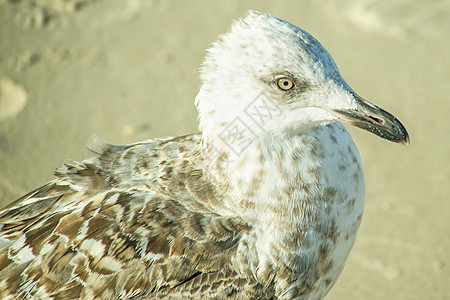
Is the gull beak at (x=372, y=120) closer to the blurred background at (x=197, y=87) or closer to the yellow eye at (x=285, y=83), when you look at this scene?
the yellow eye at (x=285, y=83)

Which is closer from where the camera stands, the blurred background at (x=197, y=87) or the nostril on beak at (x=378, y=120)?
the nostril on beak at (x=378, y=120)

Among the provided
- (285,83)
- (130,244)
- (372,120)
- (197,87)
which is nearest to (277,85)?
(285,83)

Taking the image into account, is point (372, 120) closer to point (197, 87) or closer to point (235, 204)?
point (235, 204)

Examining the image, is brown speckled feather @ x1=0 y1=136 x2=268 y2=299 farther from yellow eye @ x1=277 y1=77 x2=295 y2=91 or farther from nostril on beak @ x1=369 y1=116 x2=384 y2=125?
nostril on beak @ x1=369 y1=116 x2=384 y2=125

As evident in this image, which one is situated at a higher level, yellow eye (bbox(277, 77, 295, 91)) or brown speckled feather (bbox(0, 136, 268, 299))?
yellow eye (bbox(277, 77, 295, 91))

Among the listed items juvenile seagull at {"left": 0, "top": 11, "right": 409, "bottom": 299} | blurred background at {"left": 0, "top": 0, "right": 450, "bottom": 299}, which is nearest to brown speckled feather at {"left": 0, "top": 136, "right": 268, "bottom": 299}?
juvenile seagull at {"left": 0, "top": 11, "right": 409, "bottom": 299}

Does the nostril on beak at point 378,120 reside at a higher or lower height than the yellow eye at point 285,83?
higher

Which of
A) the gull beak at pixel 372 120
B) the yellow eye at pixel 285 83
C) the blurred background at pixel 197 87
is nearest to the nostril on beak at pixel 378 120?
the gull beak at pixel 372 120

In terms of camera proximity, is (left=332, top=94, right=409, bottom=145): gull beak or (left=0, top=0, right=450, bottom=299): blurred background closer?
(left=332, top=94, right=409, bottom=145): gull beak
